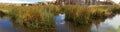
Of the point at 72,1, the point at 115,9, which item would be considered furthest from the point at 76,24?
the point at 72,1

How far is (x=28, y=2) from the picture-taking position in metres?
11.5

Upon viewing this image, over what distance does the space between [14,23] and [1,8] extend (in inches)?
122

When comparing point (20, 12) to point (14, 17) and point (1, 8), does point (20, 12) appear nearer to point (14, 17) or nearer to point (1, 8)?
point (14, 17)

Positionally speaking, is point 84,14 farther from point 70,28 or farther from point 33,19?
point 33,19

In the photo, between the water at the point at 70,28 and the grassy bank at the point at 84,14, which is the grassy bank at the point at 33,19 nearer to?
the water at the point at 70,28

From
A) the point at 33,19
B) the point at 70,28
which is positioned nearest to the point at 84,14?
the point at 70,28

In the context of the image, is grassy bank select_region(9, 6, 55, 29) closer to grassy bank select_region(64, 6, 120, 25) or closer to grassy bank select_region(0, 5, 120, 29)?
grassy bank select_region(0, 5, 120, 29)

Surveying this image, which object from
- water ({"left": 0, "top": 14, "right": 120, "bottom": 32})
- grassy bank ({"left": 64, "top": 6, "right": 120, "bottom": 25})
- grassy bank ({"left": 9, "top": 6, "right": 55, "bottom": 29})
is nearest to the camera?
water ({"left": 0, "top": 14, "right": 120, "bottom": 32})

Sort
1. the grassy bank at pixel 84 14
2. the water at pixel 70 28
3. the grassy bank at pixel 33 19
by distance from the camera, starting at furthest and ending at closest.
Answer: the grassy bank at pixel 84 14, the grassy bank at pixel 33 19, the water at pixel 70 28

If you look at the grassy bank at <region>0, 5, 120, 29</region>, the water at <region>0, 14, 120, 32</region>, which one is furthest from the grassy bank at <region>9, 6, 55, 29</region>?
the water at <region>0, 14, 120, 32</region>

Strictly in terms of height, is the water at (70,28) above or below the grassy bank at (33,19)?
below

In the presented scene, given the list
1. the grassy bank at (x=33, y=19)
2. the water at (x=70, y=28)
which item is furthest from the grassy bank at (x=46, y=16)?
the water at (x=70, y=28)

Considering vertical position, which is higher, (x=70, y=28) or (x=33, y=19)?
(x=33, y=19)

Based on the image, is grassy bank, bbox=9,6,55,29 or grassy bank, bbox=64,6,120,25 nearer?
grassy bank, bbox=9,6,55,29
